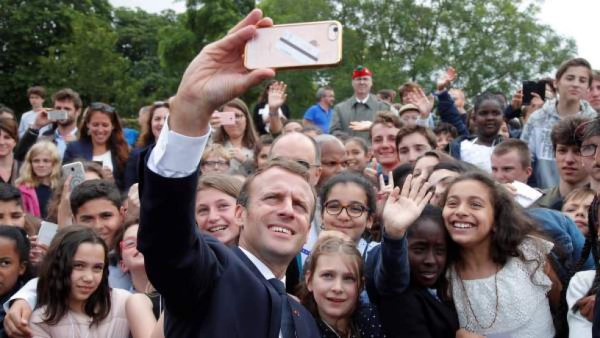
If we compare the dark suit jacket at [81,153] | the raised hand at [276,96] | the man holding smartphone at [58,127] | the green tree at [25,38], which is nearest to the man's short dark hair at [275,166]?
the dark suit jacket at [81,153]

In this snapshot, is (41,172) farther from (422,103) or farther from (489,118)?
(489,118)

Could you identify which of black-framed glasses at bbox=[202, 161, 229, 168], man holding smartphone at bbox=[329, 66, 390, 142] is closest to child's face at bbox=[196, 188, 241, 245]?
black-framed glasses at bbox=[202, 161, 229, 168]

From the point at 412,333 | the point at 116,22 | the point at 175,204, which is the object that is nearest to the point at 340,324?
the point at 412,333

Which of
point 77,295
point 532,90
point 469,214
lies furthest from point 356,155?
point 77,295

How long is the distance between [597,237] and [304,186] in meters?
1.71

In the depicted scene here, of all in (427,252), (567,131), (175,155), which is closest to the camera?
(175,155)

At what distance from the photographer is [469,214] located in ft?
12.4

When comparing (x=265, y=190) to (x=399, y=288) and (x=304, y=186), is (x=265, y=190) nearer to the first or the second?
(x=304, y=186)

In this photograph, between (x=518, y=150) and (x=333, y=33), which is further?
(x=518, y=150)

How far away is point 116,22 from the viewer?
2018 inches

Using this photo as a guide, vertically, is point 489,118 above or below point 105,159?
above

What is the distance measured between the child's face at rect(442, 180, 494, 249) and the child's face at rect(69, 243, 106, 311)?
2.07 m

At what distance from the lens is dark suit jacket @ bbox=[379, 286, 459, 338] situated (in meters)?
3.55

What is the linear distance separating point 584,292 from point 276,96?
5.15 m
